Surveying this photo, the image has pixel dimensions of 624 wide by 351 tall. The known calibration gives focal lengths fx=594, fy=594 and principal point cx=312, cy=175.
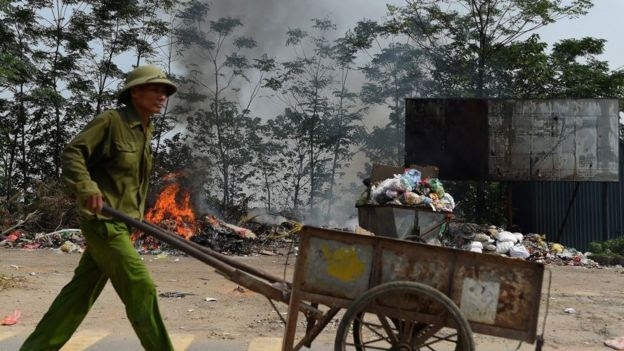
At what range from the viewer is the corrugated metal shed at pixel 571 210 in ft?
60.7

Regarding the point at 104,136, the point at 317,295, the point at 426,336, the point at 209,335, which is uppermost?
the point at 104,136

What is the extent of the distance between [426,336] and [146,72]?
7.25 feet

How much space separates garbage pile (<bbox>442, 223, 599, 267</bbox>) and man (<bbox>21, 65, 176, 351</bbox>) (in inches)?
428

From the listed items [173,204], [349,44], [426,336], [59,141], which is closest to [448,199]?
[173,204]

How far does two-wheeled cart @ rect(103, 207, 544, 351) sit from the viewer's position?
3211 mm

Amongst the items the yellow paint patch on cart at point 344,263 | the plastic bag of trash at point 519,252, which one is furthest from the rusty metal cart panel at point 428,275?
the plastic bag of trash at point 519,252

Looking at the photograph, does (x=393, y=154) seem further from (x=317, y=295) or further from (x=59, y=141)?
(x=317, y=295)

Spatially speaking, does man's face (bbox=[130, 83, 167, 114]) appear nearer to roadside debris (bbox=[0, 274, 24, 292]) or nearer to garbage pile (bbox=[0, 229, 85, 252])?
roadside debris (bbox=[0, 274, 24, 292])

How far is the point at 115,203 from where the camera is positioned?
3.37 m

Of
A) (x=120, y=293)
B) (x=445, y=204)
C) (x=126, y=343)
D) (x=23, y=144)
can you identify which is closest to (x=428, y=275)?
(x=120, y=293)

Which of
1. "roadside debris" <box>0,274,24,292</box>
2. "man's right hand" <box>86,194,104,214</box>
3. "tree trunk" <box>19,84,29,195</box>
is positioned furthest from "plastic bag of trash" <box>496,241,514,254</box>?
"tree trunk" <box>19,84,29,195</box>

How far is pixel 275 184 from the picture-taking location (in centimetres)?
2111

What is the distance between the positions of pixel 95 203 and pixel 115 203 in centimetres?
29

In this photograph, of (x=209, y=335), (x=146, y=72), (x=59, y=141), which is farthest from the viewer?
(x=59, y=141)
